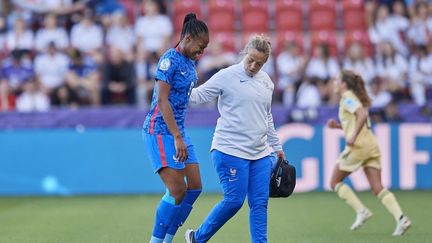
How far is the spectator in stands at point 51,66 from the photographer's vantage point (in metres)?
19.0

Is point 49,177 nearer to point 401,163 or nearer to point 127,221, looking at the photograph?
point 127,221

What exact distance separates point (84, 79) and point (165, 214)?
10.5 m

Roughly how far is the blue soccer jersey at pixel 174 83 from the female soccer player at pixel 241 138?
0.63 feet

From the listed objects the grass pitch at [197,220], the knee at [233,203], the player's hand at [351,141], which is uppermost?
the player's hand at [351,141]

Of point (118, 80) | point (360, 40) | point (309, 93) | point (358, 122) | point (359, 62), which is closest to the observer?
point (358, 122)

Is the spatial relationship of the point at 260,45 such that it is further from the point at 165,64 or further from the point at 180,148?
the point at 180,148

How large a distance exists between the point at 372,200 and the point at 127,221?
4.60 meters

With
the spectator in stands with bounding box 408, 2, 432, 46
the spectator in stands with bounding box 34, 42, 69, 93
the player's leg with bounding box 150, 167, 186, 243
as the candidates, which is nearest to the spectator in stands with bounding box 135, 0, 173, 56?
the spectator in stands with bounding box 34, 42, 69, 93

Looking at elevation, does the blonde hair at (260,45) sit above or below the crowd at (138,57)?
above

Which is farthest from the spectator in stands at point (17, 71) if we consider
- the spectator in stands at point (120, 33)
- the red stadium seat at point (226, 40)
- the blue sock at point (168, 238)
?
the blue sock at point (168, 238)

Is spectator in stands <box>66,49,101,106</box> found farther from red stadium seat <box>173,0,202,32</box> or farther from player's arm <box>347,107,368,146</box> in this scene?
player's arm <box>347,107,368,146</box>

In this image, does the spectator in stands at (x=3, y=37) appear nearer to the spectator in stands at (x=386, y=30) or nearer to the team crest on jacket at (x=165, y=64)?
the spectator in stands at (x=386, y=30)

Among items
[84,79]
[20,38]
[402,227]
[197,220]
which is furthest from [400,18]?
[402,227]

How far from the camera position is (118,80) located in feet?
61.2
